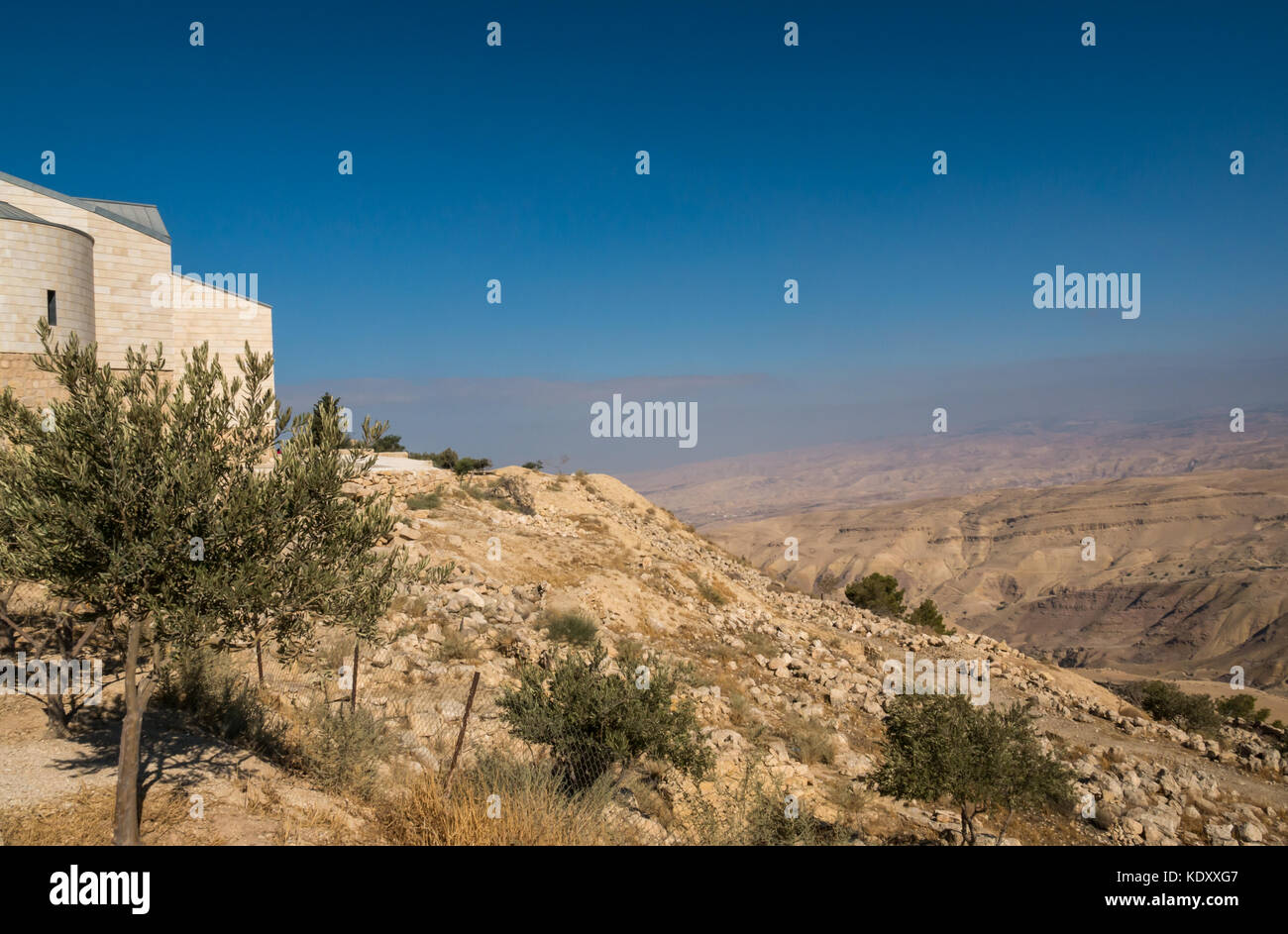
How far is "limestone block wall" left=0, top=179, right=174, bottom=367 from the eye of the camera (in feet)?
72.5

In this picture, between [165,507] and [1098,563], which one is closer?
[165,507]

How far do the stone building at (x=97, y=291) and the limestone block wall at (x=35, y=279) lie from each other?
2cm

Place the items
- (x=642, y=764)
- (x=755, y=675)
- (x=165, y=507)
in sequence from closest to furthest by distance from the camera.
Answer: (x=165, y=507) → (x=642, y=764) → (x=755, y=675)

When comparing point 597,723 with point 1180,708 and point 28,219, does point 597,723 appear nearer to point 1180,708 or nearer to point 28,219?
point 1180,708

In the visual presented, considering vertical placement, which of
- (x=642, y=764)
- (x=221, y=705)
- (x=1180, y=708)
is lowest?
(x=1180, y=708)

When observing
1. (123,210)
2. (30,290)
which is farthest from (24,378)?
(123,210)

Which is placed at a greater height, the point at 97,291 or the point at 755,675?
the point at 97,291

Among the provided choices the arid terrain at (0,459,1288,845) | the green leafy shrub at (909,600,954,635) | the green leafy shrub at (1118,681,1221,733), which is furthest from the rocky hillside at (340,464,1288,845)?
the green leafy shrub at (909,600,954,635)

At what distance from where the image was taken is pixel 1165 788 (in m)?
14.4

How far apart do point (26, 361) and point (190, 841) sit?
1978 cm

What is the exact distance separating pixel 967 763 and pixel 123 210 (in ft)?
115

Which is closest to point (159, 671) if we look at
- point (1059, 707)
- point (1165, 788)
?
point (1165, 788)

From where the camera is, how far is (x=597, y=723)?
9398 mm
